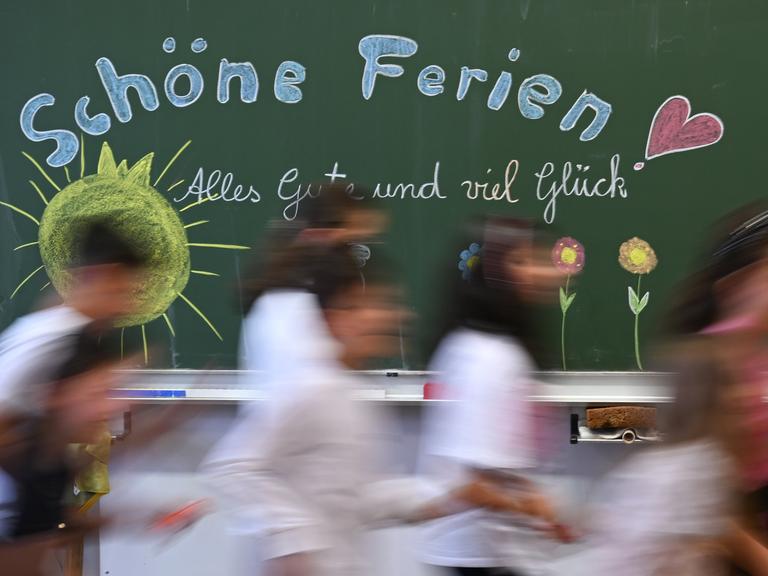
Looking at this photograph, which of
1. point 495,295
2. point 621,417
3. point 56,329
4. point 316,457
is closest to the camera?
point 316,457

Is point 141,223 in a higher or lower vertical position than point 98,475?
higher

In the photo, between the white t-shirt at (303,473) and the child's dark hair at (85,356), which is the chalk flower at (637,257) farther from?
the child's dark hair at (85,356)

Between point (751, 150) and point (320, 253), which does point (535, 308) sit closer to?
point (320, 253)

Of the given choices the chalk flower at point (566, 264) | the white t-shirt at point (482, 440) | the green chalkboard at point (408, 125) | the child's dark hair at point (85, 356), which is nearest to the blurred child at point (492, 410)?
the white t-shirt at point (482, 440)

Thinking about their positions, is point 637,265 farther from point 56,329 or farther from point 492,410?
point 56,329

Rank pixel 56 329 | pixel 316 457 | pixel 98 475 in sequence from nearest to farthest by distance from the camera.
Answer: pixel 316 457 < pixel 56 329 < pixel 98 475

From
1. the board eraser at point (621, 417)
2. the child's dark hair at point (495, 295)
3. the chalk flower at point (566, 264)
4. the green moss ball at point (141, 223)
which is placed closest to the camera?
the child's dark hair at point (495, 295)

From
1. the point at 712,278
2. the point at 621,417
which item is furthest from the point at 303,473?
the point at 621,417

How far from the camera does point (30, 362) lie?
1.53m

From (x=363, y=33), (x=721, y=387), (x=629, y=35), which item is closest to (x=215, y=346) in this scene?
(x=363, y=33)

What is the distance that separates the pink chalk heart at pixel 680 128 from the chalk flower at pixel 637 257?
329 mm

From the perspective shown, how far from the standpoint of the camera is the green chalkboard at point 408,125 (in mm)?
2859

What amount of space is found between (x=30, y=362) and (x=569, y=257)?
1.96 metres

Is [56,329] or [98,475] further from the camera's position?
[98,475]
